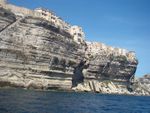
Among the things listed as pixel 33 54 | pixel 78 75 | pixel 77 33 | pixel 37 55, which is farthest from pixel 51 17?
pixel 33 54

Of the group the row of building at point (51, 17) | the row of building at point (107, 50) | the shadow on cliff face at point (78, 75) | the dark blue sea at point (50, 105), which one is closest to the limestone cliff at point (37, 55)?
the shadow on cliff face at point (78, 75)

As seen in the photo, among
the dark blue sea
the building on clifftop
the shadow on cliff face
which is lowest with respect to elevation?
the dark blue sea

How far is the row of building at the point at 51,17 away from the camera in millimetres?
100431

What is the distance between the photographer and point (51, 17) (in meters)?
142

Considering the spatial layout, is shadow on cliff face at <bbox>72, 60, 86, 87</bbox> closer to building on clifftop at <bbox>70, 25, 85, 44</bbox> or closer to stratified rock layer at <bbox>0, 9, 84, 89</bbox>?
stratified rock layer at <bbox>0, 9, 84, 89</bbox>

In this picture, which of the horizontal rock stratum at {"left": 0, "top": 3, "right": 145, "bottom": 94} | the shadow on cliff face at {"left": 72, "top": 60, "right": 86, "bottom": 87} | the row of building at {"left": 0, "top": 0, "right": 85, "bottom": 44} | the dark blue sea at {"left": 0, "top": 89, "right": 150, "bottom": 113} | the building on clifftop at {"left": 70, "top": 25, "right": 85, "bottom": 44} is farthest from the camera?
the building on clifftop at {"left": 70, "top": 25, "right": 85, "bottom": 44}

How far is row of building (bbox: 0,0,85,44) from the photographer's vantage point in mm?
100431

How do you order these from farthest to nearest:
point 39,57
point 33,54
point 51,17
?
point 51,17 → point 39,57 → point 33,54

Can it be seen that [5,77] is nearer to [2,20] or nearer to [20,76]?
[20,76]

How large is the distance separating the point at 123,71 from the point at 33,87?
73829 millimetres

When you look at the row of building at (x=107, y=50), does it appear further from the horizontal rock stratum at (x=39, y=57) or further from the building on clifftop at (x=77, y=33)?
the horizontal rock stratum at (x=39, y=57)

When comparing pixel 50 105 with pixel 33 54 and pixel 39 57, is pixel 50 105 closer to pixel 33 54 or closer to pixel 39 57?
pixel 33 54

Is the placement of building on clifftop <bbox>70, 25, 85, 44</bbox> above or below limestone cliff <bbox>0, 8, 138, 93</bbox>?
above

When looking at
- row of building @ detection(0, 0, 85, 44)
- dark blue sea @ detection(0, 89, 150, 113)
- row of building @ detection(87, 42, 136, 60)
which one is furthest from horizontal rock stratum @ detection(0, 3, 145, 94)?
dark blue sea @ detection(0, 89, 150, 113)
